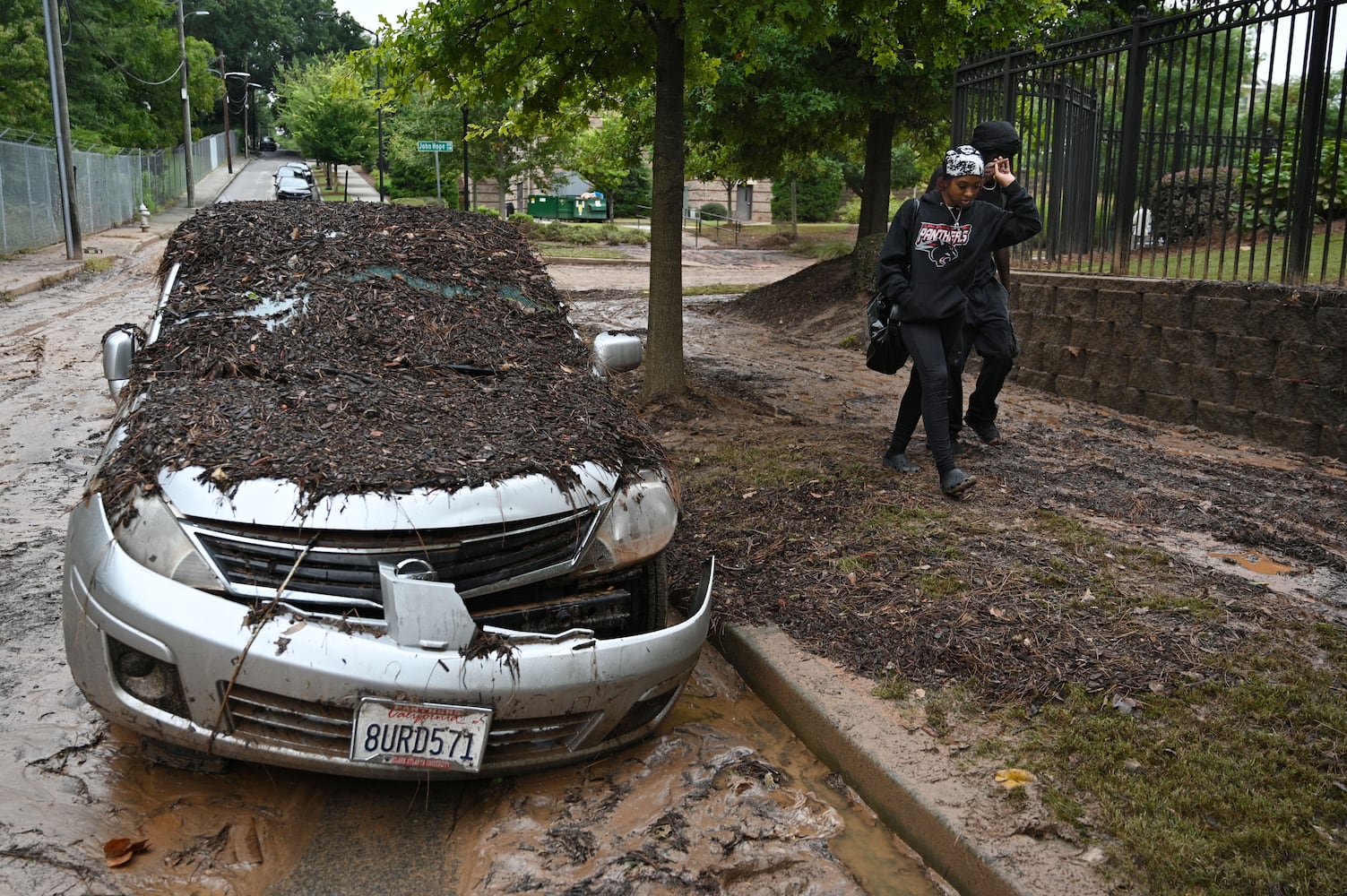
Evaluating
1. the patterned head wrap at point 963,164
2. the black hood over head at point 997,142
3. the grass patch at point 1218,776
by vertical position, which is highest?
the black hood over head at point 997,142

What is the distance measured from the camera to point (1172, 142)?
878 centimetres

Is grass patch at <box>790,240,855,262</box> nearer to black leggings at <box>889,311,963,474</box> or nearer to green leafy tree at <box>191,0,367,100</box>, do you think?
black leggings at <box>889,311,963,474</box>

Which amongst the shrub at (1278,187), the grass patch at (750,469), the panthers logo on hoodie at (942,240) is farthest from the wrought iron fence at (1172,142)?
the grass patch at (750,469)

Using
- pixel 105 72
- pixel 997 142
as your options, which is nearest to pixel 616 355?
pixel 997 142

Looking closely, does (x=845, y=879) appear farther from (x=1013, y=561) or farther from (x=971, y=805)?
(x=1013, y=561)

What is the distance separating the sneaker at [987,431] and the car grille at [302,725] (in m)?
4.80

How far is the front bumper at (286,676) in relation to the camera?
2.99 meters

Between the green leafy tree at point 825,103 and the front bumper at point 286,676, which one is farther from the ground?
the green leafy tree at point 825,103

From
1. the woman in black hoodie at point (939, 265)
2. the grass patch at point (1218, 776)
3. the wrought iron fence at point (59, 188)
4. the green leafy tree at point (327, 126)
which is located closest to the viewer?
the grass patch at point (1218, 776)

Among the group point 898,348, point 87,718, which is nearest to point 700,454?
point 898,348

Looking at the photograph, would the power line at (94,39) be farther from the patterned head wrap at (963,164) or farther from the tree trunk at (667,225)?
the patterned head wrap at (963,164)

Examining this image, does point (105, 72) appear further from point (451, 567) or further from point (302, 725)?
point (302, 725)

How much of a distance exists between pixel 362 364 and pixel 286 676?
175 cm

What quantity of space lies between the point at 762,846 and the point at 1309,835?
4.85 ft
